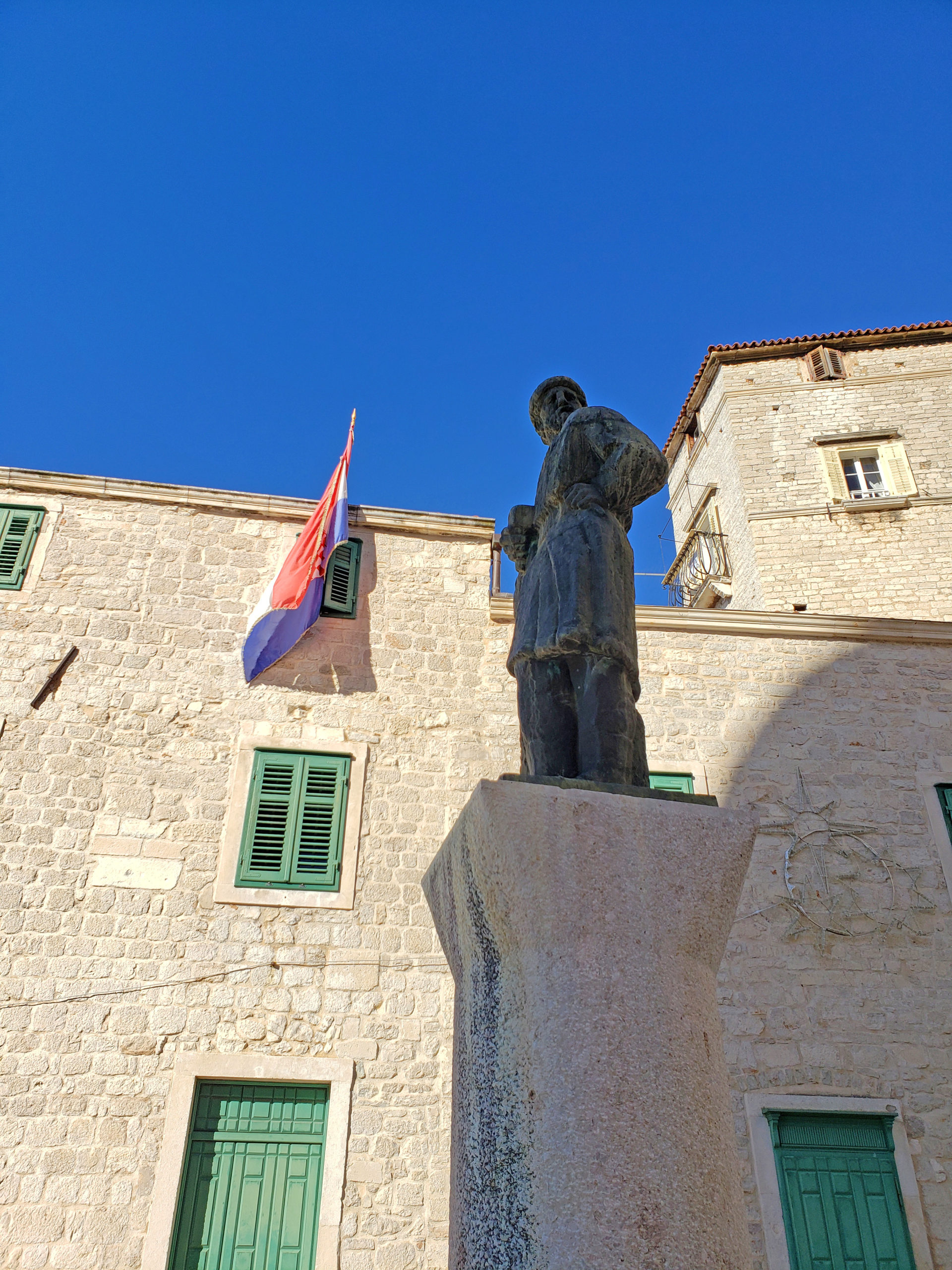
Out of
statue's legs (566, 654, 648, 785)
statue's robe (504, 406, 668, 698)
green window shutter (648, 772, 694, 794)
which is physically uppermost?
green window shutter (648, 772, 694, 794)

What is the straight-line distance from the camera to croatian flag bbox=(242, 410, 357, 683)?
8828mm

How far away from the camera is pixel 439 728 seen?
8891 mm

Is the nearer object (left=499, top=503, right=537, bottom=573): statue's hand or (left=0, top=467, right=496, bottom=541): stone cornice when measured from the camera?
(left=499, top=503, right=537, bottom=573): statue's hand

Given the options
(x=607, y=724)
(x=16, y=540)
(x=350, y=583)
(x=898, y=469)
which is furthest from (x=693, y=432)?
(x=607, y=724)

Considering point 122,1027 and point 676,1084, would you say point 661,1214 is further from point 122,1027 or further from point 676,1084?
point 122,1027

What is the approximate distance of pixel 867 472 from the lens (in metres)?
18.2

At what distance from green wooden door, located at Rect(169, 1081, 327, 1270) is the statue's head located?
17.5ft

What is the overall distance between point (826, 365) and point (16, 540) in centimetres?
1575

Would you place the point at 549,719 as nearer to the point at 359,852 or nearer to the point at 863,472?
the point at 359,852

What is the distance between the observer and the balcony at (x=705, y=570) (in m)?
18.9

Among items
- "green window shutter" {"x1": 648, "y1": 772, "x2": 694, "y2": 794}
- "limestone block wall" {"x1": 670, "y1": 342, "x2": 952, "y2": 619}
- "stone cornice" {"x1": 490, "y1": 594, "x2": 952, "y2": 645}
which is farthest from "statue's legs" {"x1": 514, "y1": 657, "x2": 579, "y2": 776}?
"limestone block wall" {"x1": 670, "y1": 342, "x2": 952, "y2": 619}

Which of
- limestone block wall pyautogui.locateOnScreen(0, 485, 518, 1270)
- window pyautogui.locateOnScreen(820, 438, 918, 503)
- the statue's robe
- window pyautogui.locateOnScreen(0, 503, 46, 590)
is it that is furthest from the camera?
window pyautogui.locateOnScreen(820, 438, 918, 503)

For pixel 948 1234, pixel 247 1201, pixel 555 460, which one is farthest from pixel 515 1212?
pixel 948 1234

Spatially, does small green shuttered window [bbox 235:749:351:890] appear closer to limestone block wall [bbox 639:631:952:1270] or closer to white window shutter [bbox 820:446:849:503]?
limestone block wall [bbox 639:631:952:1270]
